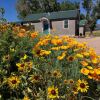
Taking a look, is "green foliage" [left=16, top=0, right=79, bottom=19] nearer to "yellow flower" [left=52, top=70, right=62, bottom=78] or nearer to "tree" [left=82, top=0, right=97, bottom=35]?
"tree" [left=82, top=0, right=97, bottom=35]

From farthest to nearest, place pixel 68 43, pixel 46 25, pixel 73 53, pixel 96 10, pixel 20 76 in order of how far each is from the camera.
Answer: pixel 96 10
pixel 46 25
pixel 68 43
pixel 73 53
pixel 20 76

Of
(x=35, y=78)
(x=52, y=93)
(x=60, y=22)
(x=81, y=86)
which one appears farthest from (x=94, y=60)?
(x=60, y=22)

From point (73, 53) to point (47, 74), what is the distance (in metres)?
0.77

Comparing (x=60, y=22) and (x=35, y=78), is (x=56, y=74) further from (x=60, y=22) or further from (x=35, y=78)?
(x=60, y=22)

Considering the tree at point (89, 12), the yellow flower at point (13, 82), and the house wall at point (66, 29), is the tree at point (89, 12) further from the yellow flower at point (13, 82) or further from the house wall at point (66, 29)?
the yellow flower at point (13, 82)

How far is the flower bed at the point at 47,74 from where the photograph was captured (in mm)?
3502

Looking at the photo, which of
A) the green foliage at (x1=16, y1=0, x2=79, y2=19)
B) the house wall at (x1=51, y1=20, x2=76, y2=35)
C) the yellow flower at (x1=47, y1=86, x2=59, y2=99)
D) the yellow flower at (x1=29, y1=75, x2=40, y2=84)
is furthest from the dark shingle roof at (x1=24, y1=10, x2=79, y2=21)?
the yellow flower at (x1=47, y1=86, x2=59, y2=99)

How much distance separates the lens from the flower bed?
3.50 meters

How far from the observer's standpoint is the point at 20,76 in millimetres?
3770

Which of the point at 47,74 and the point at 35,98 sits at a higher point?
the point at 47,74

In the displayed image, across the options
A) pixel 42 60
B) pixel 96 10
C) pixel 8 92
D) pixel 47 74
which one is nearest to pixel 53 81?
pixel 47 74

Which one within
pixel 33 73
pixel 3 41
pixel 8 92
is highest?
pixel 3 41

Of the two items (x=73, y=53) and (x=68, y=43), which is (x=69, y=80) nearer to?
(x=73, y=53)

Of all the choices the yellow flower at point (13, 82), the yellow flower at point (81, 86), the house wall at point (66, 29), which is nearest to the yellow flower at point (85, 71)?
the yellow flower at point (81, 86)
